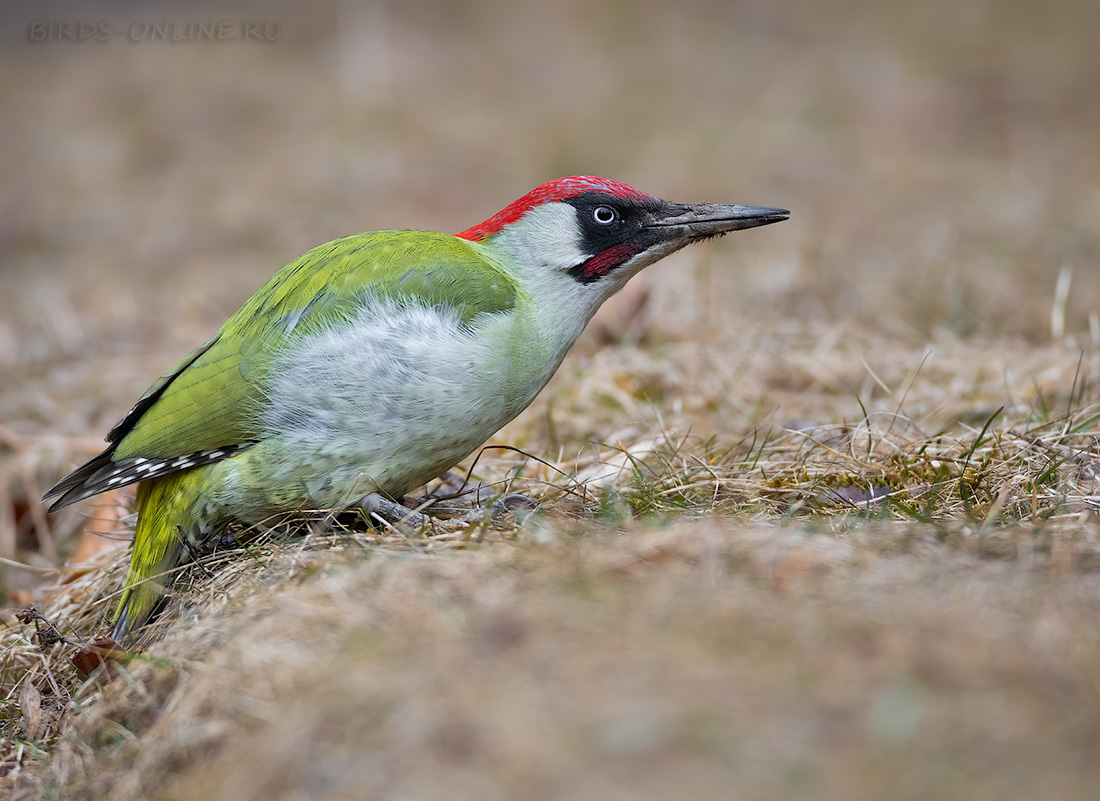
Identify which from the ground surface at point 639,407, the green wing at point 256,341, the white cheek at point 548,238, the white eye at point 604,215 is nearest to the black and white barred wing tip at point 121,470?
the green wing at point 256,341

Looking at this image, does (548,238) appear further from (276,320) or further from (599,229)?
(276,320)

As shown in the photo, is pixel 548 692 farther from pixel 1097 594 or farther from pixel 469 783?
pixel 1097 594

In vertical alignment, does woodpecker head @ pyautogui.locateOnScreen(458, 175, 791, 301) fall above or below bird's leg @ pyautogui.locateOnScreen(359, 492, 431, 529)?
above

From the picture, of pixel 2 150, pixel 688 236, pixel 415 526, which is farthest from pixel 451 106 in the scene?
pixel 415 526

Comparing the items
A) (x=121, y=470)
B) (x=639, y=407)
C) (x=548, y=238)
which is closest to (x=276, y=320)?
(x=121, y=470)

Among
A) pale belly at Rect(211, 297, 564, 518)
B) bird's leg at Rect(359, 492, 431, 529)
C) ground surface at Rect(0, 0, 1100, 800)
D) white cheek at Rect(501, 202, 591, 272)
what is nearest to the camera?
ground surface at Rect(0, 0, 1100, 800)

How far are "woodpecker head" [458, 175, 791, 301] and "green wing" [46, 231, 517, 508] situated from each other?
25 cm

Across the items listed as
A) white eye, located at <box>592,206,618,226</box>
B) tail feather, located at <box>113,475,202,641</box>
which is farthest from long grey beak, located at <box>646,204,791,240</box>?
tail feather, located at <box>113,475,202,641</box>

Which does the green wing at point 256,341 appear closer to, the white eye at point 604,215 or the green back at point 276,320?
the green back at point 276,320

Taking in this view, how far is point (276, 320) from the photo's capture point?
321 cm

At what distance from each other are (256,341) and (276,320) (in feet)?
0.29

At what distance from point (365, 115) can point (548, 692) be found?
9255 mm

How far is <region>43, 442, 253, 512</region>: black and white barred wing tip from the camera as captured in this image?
3104 millimetres

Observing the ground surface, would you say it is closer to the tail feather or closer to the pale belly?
the tail feather
